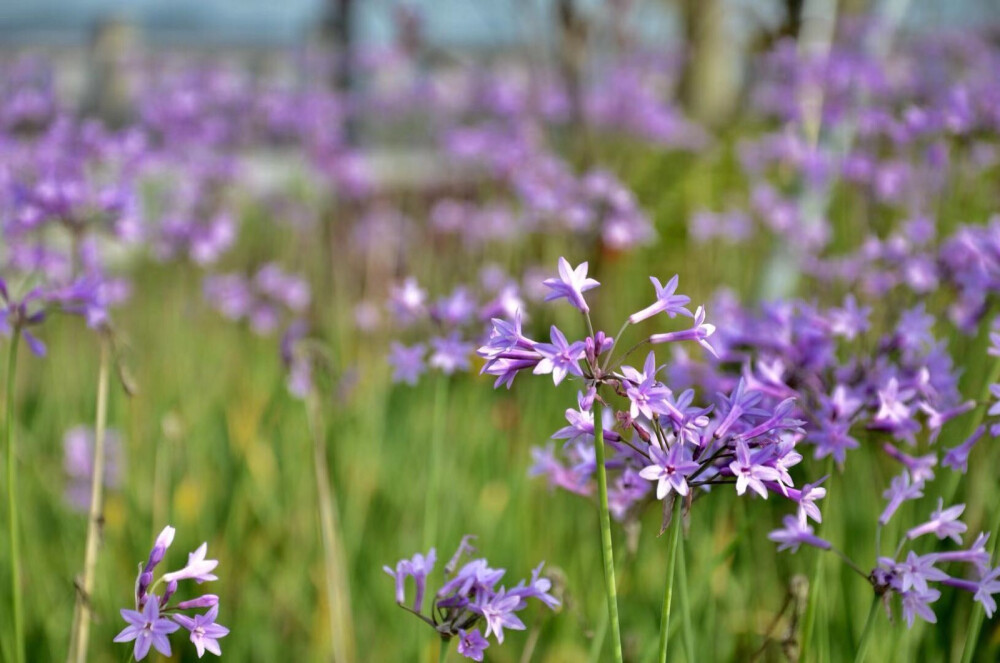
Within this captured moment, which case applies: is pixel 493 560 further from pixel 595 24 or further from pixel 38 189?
pixel 595 24

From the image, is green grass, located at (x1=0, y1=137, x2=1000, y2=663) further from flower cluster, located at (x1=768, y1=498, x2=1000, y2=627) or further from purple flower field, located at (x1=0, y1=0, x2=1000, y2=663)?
flower cluster, located at (x1=768, y1=498, x2=1000, y2=627)

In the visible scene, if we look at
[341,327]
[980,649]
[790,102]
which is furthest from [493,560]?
[790,102]

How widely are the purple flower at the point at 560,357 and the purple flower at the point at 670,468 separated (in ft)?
0.40

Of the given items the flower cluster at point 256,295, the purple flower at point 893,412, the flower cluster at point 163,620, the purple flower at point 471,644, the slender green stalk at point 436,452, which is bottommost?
the flower cluster at point 256,295

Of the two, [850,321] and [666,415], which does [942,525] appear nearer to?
[666,415]

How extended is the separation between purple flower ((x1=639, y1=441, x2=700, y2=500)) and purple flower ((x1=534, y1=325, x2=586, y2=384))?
0.12 meters

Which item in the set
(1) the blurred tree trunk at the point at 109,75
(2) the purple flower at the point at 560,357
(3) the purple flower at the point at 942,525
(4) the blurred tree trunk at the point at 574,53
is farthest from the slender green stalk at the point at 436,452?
(1) the blurred tree trunk at the point at 109,75

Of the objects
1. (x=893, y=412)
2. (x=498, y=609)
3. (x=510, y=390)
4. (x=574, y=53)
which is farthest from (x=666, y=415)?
(x=574, y=53)

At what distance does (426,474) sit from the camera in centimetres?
284

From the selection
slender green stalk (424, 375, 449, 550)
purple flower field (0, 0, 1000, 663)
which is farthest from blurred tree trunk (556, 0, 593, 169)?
slender green stalk (424, 375, 449, 550)

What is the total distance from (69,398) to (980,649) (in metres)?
3.26

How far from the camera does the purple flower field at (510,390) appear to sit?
3.86ft

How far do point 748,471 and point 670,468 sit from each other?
0.09 meters

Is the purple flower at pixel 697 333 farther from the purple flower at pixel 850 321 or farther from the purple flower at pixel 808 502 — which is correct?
the purple flower at pixel 850 321
